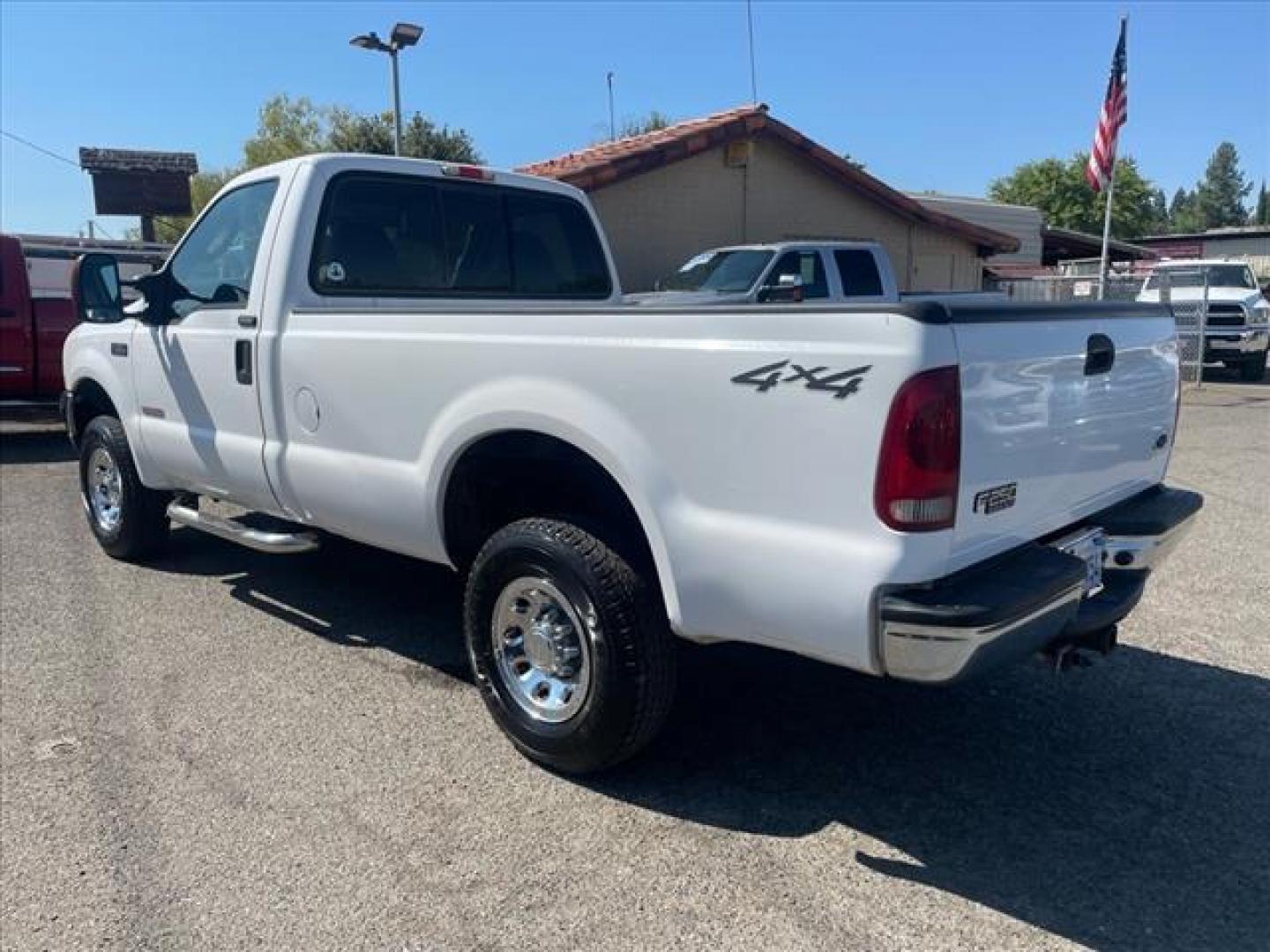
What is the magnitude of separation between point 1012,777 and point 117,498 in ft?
16.6

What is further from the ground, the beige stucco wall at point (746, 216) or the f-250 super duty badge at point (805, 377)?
the beige stucco wall at point (746, 216)

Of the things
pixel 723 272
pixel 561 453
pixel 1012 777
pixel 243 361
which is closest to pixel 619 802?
pixel 561 453

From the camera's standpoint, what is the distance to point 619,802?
339 centimetres

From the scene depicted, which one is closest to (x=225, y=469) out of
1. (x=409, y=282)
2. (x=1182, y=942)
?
(x=409, y=282)

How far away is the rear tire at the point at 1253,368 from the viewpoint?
18.3 meters

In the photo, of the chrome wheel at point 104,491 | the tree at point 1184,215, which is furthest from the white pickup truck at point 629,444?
Result: the tree at point 1184,215

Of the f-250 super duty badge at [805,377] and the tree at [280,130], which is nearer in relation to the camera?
the f-250 super duty badge at [805,377]

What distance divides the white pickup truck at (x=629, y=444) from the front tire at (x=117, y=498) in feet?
2.53

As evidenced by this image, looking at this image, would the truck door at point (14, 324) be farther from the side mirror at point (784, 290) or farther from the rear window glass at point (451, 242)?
the rear window glass at point (451, 242)

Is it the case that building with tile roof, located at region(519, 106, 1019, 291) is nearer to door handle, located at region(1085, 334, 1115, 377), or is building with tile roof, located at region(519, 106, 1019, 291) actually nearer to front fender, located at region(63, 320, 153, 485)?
front fender, located at region(63, 320, 153, 485)

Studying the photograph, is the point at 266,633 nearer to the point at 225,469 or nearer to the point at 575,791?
the point at 225,469

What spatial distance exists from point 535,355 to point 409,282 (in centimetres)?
169

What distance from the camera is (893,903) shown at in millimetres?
2832

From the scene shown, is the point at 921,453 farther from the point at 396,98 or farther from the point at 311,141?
the point at 311,141
